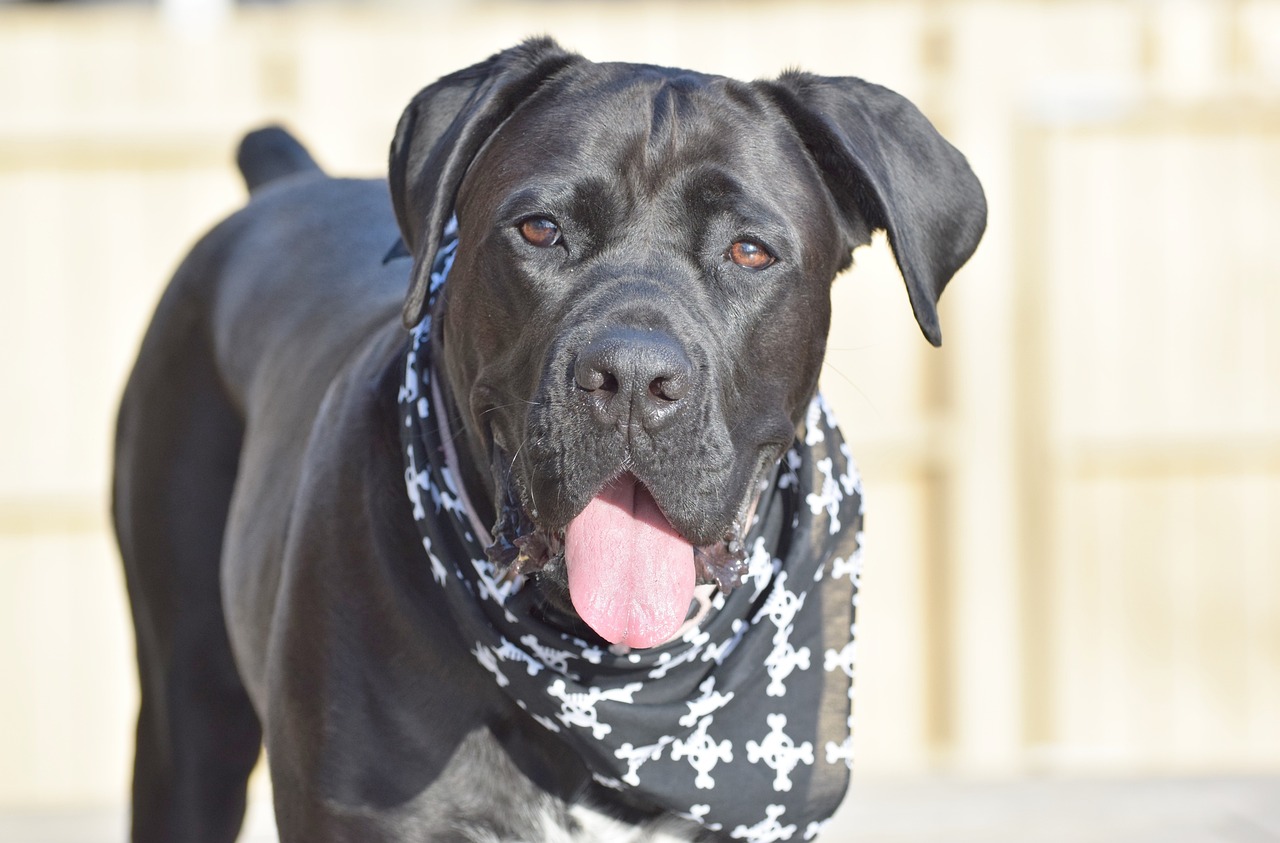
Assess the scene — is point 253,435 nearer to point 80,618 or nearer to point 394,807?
point 394,807

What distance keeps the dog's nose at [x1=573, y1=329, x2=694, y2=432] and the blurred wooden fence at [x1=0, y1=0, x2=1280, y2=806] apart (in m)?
3.88

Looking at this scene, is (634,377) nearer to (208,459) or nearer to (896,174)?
(896,174)

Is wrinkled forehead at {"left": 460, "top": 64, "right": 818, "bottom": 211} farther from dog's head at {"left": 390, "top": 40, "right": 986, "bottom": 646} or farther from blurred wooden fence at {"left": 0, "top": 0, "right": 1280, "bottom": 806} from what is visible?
blurred wooden fence at {"left": 0, "top": 0, "right": 1280, "bottom": 806}

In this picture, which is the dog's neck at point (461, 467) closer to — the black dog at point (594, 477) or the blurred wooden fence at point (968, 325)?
the black dog at point (594, 477)

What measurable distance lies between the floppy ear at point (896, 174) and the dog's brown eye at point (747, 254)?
22 centimetres

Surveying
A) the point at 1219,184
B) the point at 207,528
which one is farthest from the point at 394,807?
the point at 1219,184

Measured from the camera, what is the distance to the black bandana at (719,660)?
2746 mm

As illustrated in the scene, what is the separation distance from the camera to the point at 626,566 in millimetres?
2559

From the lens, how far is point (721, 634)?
9.47 feet

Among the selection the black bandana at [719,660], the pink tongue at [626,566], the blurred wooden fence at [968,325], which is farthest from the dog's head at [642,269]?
the blurred wooden fence at [968,325]

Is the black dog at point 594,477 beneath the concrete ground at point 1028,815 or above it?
above

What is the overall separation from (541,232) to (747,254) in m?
0.33

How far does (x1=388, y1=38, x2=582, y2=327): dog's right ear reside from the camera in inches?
107

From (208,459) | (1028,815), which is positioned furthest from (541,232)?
(1028,815)
